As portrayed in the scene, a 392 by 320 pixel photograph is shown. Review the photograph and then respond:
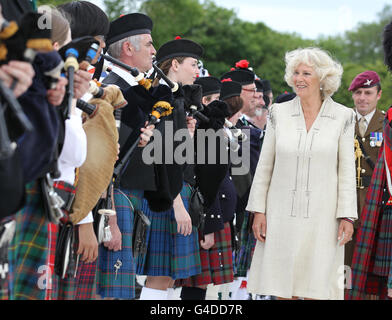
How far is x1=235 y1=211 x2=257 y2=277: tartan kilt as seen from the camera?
6.68 meters

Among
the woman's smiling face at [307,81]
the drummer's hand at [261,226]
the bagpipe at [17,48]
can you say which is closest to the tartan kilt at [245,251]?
the drummer's hand at [261,226]

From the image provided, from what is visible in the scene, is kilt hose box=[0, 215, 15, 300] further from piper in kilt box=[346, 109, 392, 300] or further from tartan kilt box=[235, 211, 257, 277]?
tartan kilt box=[235, 211, 257, 277]

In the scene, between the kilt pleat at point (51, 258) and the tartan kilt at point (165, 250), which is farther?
the tartan kilt at point (165, 250)

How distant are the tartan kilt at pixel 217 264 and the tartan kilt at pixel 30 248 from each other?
7.93 feet

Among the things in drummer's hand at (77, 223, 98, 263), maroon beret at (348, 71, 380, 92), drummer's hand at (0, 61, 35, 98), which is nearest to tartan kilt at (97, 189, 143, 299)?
drummer's hand at (77, 223, 98, 263)

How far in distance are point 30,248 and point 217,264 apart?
276cm

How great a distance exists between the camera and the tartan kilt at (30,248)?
9.64 feet

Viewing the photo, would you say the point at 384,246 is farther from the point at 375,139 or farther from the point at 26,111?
the point at 26,111

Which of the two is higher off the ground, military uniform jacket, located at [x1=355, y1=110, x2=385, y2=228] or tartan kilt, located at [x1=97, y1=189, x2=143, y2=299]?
military uniform jacket, located at [x1=355, y1=110, x2=385, y2=228]

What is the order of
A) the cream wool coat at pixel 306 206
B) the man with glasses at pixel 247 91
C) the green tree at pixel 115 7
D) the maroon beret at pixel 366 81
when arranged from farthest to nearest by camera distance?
the green tree at pixel 115 7 < the maroon beret at pixel 366 81 < the man with glasses at pixel 247 91 < the cream wool coat at pixel 306 206

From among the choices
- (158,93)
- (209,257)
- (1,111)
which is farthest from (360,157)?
(1,111)

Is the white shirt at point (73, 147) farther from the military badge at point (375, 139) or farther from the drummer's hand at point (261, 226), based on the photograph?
the military badge at point (375, 139)

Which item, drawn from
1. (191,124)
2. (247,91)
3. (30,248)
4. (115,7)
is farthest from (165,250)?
(115,7)

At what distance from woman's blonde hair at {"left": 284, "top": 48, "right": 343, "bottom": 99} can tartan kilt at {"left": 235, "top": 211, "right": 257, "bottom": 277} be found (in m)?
2.35
